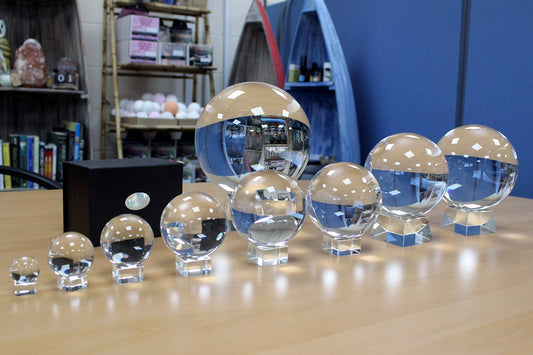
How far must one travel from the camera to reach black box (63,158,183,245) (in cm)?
73

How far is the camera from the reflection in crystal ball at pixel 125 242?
22.4 inches

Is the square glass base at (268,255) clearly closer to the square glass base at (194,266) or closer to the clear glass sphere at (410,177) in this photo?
the square glass base at (194,266)

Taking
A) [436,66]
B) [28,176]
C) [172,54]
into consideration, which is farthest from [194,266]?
[172,54]

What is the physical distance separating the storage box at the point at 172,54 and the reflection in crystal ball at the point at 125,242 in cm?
279

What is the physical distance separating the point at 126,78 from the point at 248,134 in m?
3.08

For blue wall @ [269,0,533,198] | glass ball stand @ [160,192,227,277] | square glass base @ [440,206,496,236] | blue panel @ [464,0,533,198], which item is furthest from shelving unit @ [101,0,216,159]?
glass ball stand @ [160,192,227,277]

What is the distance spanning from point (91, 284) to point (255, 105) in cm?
38

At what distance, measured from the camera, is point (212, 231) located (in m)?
0.60

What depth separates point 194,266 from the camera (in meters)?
0.61

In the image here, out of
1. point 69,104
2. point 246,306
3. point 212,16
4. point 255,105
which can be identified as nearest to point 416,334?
point 246,306

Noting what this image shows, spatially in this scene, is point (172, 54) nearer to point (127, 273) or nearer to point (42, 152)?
point (42, 152)

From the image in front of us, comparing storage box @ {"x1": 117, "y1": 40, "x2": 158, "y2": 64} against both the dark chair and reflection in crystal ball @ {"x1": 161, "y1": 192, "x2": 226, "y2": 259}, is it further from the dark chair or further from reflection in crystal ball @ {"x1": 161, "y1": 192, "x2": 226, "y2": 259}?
reflection in crystal ball @ {"x1": 161, "y1": 192, "x2": 226, "y2": 259}

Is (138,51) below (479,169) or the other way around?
the other way around

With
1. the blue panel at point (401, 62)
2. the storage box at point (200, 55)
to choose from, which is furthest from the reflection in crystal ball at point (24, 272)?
the storage box at point (200, 55)
